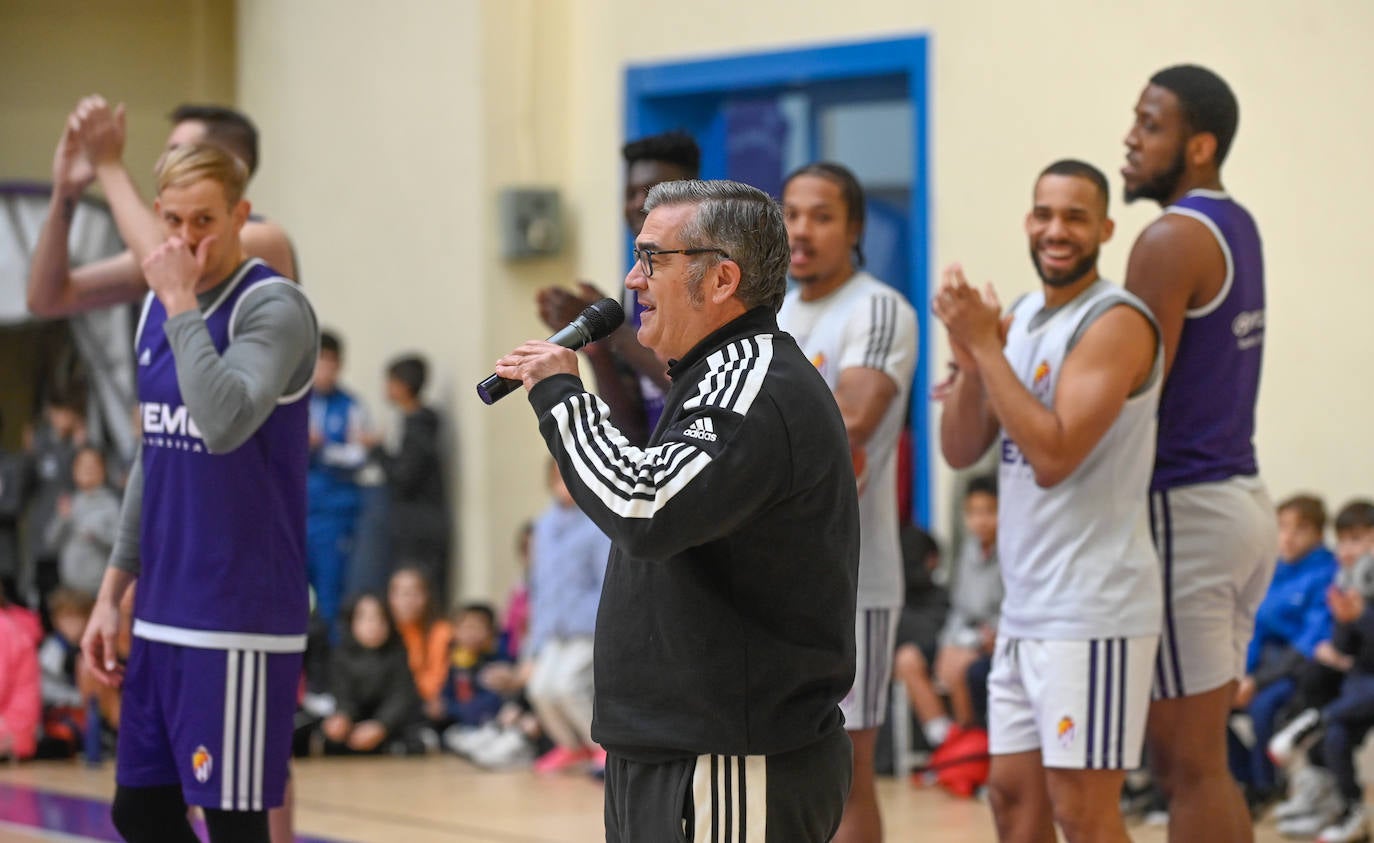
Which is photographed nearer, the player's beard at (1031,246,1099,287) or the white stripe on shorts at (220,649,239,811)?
the white stripe on shorts at (220,649,239,811)

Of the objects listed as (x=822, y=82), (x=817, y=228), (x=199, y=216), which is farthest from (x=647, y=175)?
(x=822, y=82)

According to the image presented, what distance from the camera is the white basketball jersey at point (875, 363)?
4848mm

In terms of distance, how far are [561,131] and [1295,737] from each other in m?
5.68

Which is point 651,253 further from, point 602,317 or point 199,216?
point 199,216

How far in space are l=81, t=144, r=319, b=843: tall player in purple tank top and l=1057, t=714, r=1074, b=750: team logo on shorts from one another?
1.64m

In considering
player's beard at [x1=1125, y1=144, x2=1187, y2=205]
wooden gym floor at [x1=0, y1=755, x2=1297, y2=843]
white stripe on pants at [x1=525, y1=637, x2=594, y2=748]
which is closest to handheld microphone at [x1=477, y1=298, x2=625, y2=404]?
player's beard at [x1=1125, y1=144, x2=1187, y2=205]

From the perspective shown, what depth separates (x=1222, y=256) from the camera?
4516mm

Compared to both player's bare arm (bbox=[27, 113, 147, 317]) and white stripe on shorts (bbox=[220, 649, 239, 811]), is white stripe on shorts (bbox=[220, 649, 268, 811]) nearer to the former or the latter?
white stripe on shorts (bbox=[220, 649, 239, 811])

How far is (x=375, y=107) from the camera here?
450 inches

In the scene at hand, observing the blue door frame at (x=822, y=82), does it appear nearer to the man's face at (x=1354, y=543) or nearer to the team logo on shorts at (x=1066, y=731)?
the man's face at (x=1354, y=543)

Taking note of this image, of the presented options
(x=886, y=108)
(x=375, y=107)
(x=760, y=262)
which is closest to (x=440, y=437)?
(x=375, y=107)

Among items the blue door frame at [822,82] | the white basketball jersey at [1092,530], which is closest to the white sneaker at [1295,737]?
the blue door frame at [822,82]

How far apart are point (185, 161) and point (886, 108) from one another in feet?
20.9

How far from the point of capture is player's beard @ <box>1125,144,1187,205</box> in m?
4.64
